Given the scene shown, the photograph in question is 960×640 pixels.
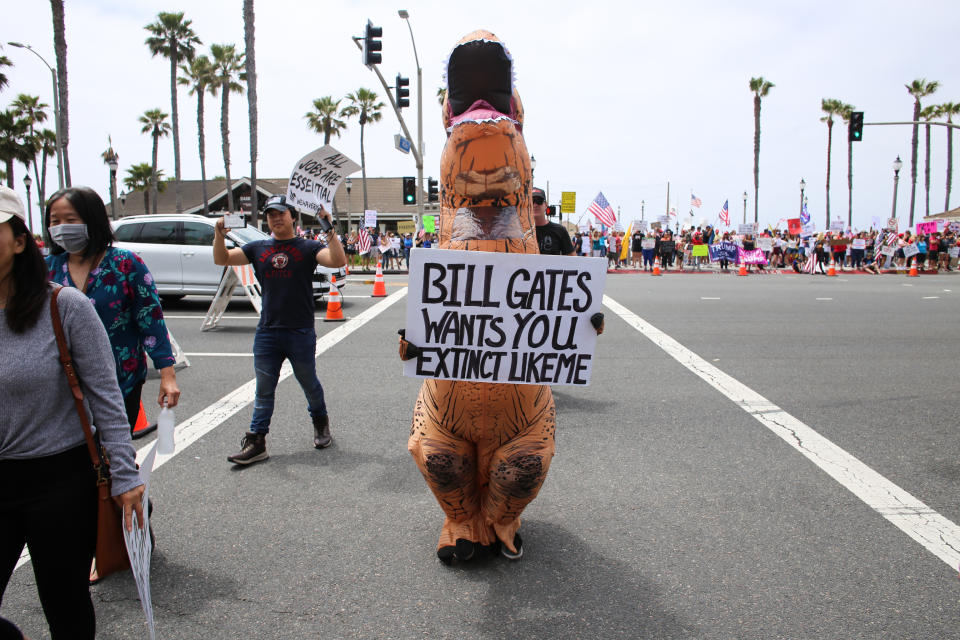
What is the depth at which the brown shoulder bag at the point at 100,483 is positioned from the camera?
198 cm

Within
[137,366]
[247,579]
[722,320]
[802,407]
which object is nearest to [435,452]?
[247,579]

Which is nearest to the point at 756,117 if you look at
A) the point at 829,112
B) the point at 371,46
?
the point at 829,112

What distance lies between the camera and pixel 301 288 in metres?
4.46

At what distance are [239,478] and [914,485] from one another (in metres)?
4.18

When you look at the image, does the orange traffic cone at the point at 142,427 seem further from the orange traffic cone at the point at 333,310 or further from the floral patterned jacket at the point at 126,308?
the orange traffic cone at the point at 333,310

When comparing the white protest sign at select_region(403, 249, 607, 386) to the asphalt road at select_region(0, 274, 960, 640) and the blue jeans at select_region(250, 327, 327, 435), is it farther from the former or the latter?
the blue jeans at select_region(250, 327, 327, 435)

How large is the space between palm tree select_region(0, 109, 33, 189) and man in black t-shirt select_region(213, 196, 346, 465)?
4695cm

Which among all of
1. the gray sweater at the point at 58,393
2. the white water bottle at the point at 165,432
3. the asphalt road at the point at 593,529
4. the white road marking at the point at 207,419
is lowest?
the asphalt road at the point at 593,529

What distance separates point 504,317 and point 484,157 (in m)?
0.69

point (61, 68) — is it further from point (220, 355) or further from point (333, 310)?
point (220, 355)

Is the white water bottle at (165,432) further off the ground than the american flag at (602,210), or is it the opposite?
the american flag at (602,210)

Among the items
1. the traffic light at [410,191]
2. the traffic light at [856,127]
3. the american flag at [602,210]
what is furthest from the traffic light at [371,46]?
the traffic light at [856,127]

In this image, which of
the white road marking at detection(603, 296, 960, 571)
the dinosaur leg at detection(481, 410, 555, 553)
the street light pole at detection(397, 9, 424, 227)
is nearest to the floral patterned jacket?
the dinosaur leg at detection(481, 410, 555, 553)

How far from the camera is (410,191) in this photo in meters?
23.8
